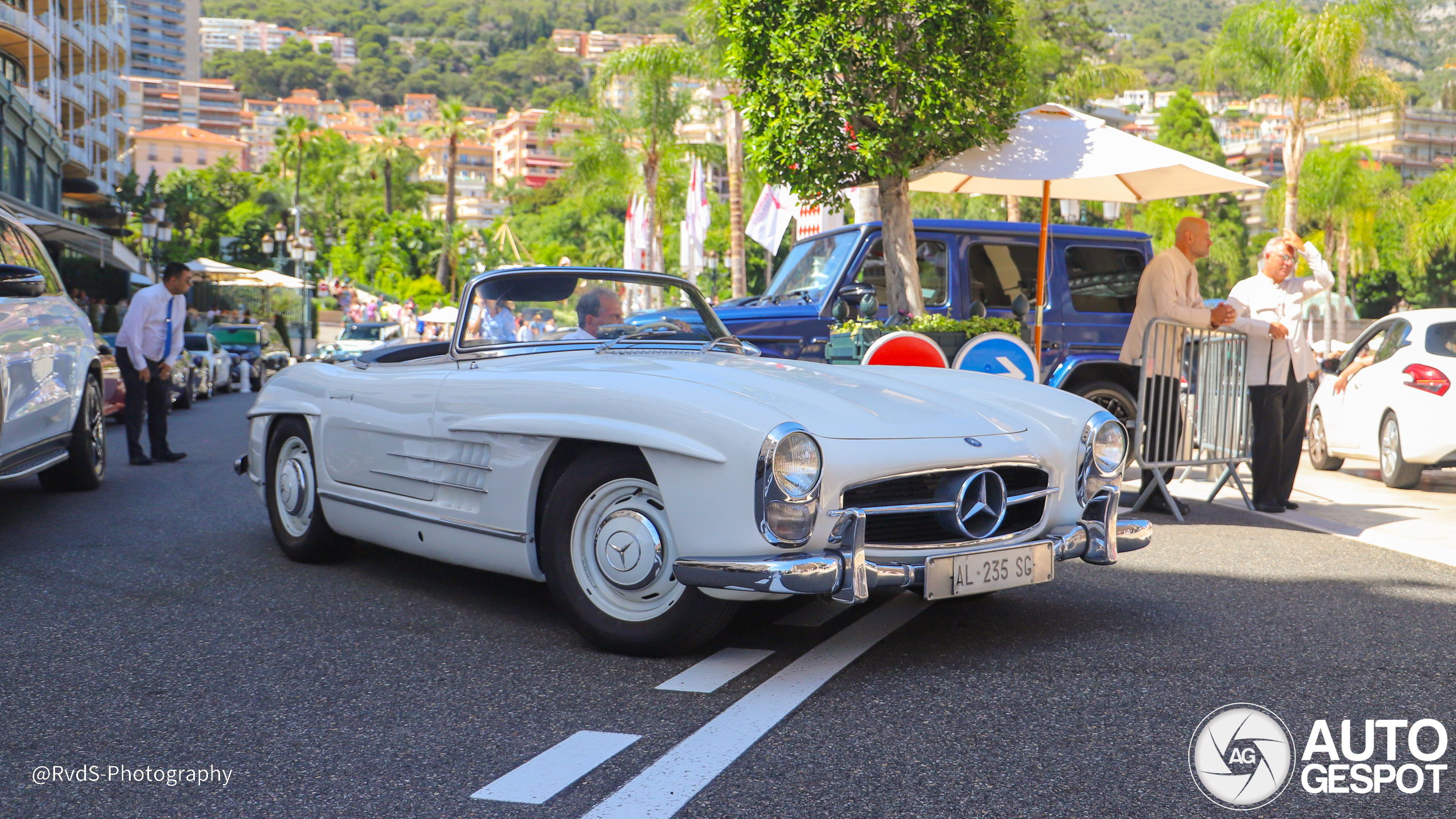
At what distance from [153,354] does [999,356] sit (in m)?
6.85

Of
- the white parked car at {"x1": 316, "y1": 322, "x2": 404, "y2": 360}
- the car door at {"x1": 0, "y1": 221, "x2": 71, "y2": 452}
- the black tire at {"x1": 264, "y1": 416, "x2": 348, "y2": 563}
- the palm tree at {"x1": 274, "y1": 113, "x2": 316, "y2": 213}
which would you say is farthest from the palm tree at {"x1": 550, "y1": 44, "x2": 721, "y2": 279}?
the palm tree at {"x1": 274, "y1": 113, "x2": 316, "y2": 213}

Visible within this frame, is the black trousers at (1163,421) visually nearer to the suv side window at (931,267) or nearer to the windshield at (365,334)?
the suv side window at (931,267)

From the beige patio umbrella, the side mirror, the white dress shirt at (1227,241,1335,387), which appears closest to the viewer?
the side mirror

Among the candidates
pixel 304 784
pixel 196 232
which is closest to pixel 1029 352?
pixel 304 784

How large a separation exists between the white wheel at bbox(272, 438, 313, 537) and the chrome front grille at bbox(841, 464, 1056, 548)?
284cm

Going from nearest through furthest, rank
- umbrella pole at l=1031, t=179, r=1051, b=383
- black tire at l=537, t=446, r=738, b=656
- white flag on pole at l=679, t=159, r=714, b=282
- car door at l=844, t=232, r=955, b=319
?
1. black tire at l=537, t=446, r=738, b=656
2. umbrella pole at l=1031, t=179, r=1051, b=383
3. car door at l=844, t=232, r=955, b=319
4. white flag on pole at l=679, t=159, r=714, b=282

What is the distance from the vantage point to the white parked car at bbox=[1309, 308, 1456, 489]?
9344 millimetres

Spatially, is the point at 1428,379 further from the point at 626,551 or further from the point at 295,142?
the point at 295,142

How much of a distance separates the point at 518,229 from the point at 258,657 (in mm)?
112672

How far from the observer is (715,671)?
383 cm

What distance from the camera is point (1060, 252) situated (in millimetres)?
9891

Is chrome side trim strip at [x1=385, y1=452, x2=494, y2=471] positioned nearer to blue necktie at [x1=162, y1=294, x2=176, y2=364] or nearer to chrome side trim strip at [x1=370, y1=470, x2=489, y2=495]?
chrome side trim strip at [x1=370, y1=470, x2=489, y2=495]

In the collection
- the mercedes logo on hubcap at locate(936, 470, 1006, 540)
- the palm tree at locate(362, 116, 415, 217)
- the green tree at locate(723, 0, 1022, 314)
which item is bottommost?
the mercedes logo on hubcap at locate(936, 470, 1006, 540)

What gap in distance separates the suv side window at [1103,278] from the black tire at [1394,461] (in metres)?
2.22
